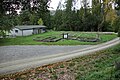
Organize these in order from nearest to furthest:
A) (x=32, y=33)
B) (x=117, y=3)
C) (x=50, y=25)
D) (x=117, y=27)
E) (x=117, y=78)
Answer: (x=117, y=78)
(x=117, y=3)
(x=117, y=27)
(x=32, y=33)
(x=50, y=25)

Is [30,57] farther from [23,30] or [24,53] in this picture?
[23,30]

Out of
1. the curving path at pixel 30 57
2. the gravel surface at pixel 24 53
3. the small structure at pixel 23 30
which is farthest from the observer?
the small structure at pixel 23 30

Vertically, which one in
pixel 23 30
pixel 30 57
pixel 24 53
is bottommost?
pixel 24 53

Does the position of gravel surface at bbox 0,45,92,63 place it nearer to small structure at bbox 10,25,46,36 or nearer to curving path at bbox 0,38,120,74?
curving path at bbox 0,38,120,74

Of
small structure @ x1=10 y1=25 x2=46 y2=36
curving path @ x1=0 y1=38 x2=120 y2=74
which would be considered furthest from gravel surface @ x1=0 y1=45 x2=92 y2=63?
small structure @ x1=10 y1=25 x2=46 y2=36

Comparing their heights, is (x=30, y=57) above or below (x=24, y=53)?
above

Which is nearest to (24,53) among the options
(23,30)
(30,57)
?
(30,57)

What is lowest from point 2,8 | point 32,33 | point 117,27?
point 32,33

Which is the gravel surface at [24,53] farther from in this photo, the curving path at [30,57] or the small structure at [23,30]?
the small structure at [23,30]

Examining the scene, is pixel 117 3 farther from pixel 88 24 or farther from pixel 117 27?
pixel 88 24

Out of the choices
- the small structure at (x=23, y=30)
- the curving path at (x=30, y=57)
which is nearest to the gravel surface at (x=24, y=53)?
the curving path at (x=30, y=57)

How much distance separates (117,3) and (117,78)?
12783 millimetres

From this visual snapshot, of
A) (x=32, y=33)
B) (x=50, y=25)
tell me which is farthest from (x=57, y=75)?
(x=50, y=25)

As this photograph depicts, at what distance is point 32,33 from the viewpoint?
55938 mm
